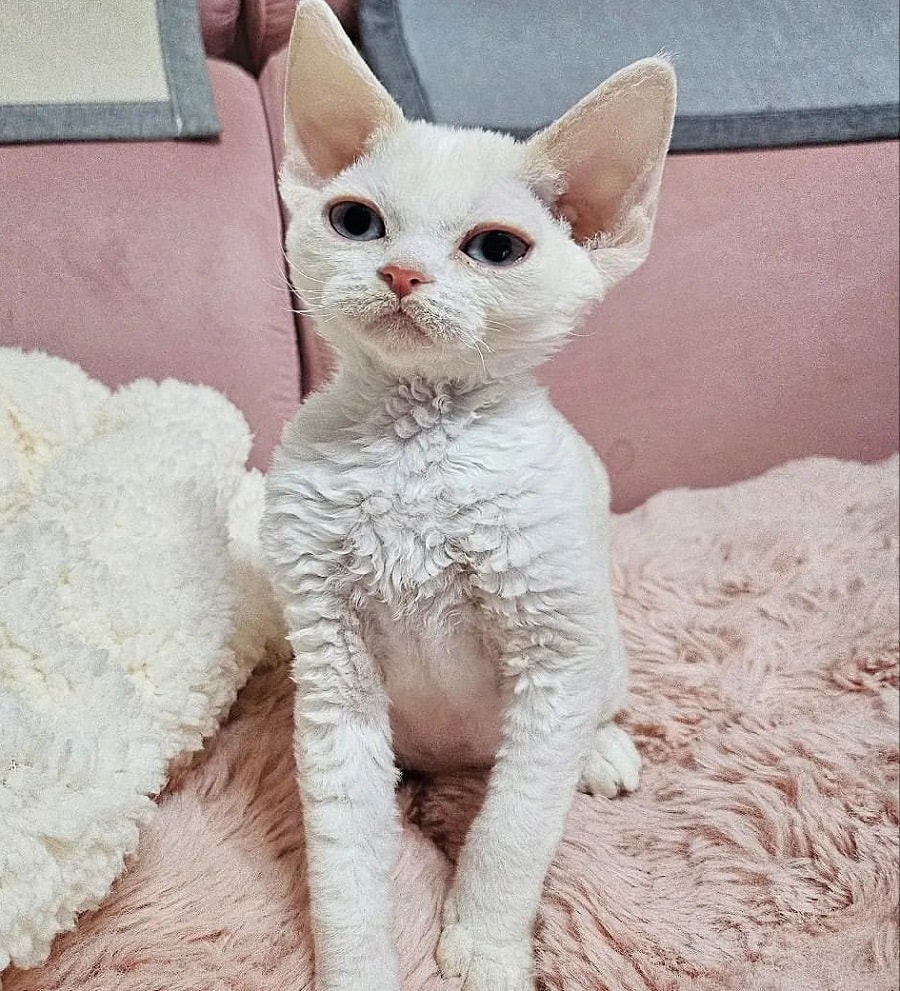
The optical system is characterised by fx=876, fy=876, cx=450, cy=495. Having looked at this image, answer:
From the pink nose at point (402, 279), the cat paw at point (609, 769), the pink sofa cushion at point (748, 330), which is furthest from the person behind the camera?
the pink sofa cushion at point (748, 330)

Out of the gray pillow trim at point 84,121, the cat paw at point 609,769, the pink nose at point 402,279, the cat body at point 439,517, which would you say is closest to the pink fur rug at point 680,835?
the cat paw at point 609,769

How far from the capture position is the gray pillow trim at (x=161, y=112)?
0.84 meters

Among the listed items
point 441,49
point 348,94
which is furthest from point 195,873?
point 441,49

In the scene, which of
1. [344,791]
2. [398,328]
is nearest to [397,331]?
[398,328]

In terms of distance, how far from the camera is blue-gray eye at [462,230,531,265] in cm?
58

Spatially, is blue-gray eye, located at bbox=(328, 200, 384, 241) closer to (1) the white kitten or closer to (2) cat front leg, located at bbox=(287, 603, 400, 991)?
(1) the white kitten

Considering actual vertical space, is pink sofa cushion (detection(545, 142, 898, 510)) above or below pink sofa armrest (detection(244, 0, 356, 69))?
below

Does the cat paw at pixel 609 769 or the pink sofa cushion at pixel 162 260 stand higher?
the pink sofa cushion at pixel 162 260

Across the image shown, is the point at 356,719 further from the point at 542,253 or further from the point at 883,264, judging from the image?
the point at 883,264

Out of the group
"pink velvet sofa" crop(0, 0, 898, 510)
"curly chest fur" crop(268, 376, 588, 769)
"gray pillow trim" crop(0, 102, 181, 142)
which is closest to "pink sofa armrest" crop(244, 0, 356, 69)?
"pink velvet sofa" crop(0, 0, 898, 510)

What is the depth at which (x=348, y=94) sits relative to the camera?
0.63m

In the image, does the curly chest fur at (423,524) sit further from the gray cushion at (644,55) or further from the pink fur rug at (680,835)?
the gray cushion at (644,55)

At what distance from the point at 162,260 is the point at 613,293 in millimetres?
525

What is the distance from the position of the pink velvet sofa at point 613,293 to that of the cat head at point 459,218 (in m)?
0.33
